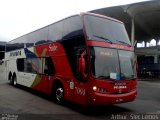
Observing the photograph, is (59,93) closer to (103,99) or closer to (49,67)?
(49,67)

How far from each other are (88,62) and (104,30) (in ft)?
5.61

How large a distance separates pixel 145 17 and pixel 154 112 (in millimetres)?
31026

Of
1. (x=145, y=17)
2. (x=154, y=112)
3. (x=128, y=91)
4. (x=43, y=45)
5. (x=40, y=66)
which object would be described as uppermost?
(x=145, y=17)

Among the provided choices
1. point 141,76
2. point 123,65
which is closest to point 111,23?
point 123,65

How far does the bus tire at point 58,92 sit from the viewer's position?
1074 cm

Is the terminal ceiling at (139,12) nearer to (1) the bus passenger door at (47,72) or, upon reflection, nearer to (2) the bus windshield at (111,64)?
(1) the bus passenger door at (47,72)

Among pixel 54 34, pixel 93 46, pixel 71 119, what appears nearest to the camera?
pixel 71 119

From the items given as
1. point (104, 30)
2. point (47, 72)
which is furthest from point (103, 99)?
point (47, 72)

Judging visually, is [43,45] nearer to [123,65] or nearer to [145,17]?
[123,65]

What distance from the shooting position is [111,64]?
916cm

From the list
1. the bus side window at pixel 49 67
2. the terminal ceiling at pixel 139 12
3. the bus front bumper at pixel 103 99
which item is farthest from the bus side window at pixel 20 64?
the terminal ceiling at pixel 139 12

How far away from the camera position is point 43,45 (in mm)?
12945

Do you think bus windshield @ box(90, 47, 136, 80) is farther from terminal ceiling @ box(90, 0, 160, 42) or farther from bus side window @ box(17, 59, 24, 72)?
terminal ceiling @ box(90, 0, 160, 42)

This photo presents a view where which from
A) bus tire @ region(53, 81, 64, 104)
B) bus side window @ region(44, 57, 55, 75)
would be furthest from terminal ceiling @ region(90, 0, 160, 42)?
bus tire @ region(53, 81, 64, 104)
